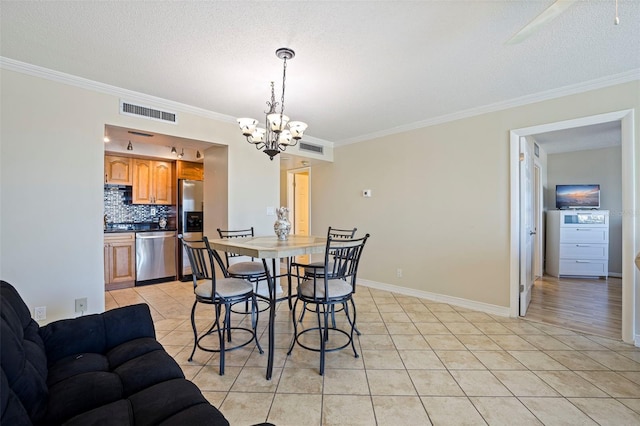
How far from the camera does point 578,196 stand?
17.5ft

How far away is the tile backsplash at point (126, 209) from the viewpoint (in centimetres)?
479

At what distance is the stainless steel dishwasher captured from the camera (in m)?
4.55

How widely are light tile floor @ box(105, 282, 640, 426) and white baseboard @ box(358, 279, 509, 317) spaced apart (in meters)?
0.25

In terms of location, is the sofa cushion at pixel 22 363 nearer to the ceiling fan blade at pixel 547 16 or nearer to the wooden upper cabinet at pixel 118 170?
the ceiling fan blade at pixel 547 16

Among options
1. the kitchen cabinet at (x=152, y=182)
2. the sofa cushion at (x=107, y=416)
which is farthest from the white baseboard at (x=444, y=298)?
the kitchen cabinet at (x=152, y=182)

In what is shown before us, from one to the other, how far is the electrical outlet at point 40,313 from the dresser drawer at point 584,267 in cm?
727

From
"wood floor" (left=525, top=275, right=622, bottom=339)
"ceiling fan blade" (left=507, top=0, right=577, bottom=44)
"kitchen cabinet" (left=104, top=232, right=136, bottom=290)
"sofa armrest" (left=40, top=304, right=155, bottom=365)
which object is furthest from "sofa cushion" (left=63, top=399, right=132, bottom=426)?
"kitchen cabinet" (left=104, top=232, right=136, bottom=290)

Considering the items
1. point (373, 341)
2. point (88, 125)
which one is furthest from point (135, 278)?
point (373, 341)

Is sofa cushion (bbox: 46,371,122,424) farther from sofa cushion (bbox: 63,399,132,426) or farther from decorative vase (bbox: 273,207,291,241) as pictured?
decorative vase (bbox: 273,207,291,241)

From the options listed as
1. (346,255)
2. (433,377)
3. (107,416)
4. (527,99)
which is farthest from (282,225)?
(527,99)

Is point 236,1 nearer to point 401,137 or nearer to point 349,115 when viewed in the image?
point 349,115

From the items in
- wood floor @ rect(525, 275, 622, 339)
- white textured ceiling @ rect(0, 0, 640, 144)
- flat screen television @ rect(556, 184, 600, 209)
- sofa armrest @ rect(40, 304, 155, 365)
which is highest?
white textured ceiling @ rect(0, 0, 640, 144)

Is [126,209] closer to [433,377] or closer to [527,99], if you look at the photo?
[433,377]

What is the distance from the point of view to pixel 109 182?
4.57m
